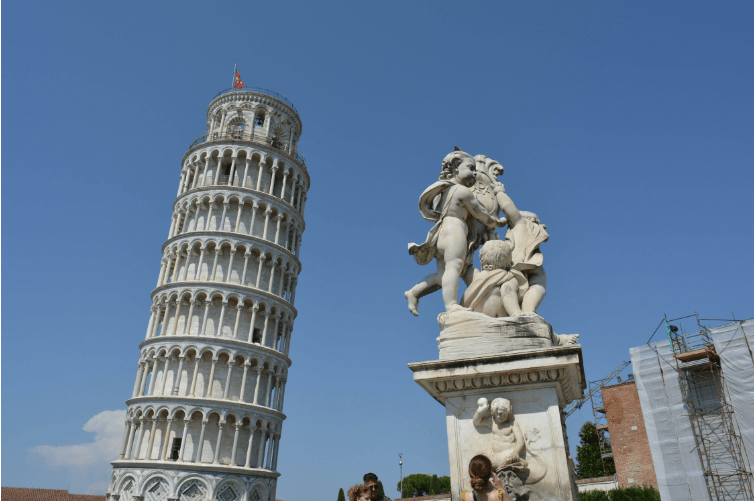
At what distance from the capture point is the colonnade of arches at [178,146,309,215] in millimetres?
44906

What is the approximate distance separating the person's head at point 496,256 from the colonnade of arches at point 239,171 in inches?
1601

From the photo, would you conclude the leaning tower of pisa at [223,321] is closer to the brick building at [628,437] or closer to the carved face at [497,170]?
the brick building at [628,437]

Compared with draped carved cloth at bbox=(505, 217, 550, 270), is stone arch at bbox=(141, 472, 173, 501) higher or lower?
lower

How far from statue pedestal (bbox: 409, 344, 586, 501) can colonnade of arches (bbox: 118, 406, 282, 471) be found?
3585 cm

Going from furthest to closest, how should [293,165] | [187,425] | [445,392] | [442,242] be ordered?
1. [293,165]
2. [187,425]
3. [442,242]
4. [445,392]

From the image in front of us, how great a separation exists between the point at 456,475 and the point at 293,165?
148 feet

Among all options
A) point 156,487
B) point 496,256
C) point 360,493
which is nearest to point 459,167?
point 496,256

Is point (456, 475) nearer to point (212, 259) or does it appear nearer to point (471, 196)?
point (471, 196)

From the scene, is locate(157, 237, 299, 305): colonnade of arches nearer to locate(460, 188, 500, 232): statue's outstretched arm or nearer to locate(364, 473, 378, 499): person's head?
locate(460, 188, 500, 232): statue's outstretched arm

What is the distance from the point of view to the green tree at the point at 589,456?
44.8m

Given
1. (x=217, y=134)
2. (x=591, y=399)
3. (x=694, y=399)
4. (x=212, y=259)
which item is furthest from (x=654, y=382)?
(x=217, y=134)

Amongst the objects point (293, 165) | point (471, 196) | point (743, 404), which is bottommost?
point (471, 196)

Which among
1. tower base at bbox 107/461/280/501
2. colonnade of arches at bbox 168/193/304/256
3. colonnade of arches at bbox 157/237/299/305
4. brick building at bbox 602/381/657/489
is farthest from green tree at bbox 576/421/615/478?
colonnade of arches at bbox 168/193/304/256

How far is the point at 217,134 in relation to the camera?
156 feet
